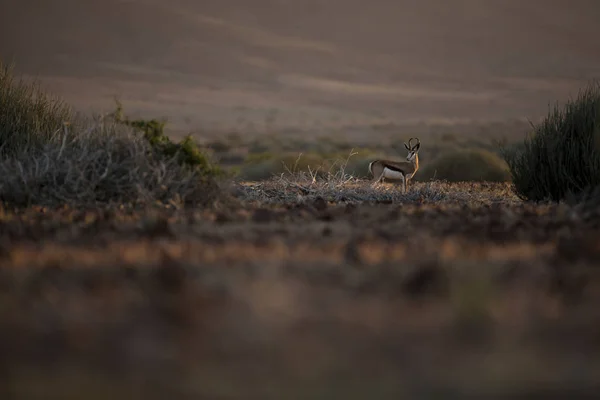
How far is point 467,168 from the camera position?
838 inches

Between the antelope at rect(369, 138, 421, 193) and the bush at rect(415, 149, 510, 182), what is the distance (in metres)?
6.37

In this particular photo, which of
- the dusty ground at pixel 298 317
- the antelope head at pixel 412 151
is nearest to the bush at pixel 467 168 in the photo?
the antelope head at pixel 412 151

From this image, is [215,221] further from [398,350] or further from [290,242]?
[398,350]

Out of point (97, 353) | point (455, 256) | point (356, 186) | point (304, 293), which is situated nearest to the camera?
point (97, 353)

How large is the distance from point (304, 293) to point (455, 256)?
1.49 meters

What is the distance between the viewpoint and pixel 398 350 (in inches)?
104

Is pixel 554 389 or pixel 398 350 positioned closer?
pixel 554 389

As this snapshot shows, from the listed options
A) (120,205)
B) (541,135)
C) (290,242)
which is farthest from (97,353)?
(541,135)

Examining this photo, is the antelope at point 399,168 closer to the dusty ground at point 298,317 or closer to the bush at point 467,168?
the bush at point 467,168

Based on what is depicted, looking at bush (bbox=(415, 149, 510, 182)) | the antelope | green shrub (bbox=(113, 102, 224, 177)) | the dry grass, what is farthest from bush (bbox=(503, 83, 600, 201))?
bush (bbox=(415, 149, 510, 182))

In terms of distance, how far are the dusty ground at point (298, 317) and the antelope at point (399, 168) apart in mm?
8888

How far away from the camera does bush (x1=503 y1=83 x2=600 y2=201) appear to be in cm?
1046

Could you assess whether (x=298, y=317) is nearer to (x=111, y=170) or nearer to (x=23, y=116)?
(x=111, y=170)

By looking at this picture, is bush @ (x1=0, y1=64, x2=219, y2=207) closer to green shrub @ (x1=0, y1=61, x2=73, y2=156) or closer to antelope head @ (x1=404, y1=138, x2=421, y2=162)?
green shrub @ (x1=0, y1=61, x2=73, y2=156)
